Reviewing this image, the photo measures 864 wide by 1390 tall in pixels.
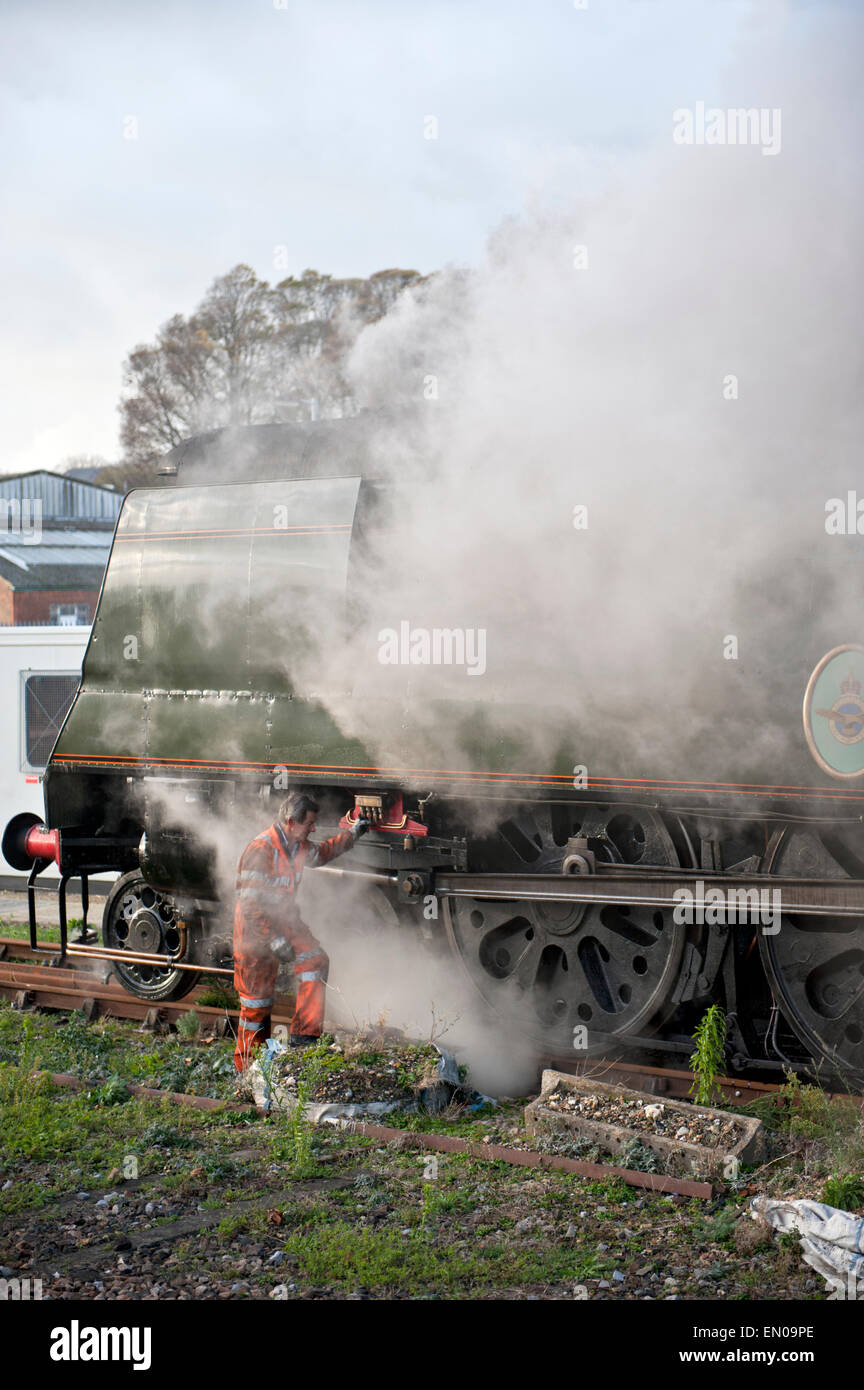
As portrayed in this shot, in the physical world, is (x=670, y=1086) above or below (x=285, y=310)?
below

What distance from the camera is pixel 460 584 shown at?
18.5ft

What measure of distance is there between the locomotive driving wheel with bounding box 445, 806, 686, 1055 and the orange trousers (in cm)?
75

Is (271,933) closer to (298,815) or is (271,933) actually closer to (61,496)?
(298,815)

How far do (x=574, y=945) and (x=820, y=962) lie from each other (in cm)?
122

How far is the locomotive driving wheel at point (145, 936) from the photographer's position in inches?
291

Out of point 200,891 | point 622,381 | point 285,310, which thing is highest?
point 285,310

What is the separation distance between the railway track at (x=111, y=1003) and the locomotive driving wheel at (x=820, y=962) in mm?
624

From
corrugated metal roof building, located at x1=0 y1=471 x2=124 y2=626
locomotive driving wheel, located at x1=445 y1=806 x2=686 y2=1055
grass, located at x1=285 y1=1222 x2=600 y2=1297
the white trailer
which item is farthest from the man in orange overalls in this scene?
corrugated metal roof building, located at x1=0 y1=471 x2=124 y2=626

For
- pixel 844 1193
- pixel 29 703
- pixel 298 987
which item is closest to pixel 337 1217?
pixel 298 987

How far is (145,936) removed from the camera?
24.6 feet
